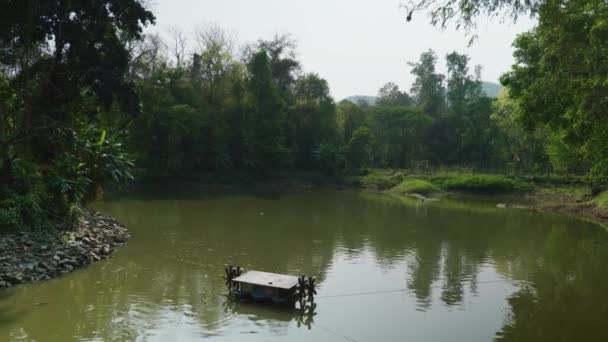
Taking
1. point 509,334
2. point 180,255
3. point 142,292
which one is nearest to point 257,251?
point 180,255

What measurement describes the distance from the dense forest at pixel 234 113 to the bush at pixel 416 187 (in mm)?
7300

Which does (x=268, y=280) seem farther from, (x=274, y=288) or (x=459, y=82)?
(x=459, y=82)

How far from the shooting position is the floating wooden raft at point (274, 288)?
11867 millimetres

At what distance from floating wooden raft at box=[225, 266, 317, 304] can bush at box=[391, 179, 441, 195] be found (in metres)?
30.7

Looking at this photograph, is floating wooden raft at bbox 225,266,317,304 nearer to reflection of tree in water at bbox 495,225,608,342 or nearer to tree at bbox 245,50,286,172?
reflection of tree in water at bbox 495,225,608,342

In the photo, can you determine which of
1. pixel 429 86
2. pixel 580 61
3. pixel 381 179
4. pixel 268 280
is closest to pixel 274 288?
pixel 268 280

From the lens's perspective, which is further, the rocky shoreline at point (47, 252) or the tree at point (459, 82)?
the tree at point (459, 82)

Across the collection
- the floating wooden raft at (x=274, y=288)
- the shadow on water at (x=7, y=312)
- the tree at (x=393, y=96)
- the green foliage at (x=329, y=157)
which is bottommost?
the shadow on water at (x=7, y=312)

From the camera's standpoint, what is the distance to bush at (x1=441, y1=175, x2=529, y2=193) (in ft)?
135

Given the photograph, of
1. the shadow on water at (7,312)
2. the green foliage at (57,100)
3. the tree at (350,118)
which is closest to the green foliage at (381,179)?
the tree at (350,118)

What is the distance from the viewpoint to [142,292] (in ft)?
42.8

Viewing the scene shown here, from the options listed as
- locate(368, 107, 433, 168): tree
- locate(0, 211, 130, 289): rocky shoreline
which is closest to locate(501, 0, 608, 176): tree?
locate(0, 211, 130, 289): rocky shoreline

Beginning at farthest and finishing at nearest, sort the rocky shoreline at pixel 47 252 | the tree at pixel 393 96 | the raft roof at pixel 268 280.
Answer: the tree at pixel 393 96
the rocky shoreline at pixel 47 252
the raft roof at pixel 268 280

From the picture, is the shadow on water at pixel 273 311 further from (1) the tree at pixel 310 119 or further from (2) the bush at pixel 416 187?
(1) the tree at pixel 310 119
